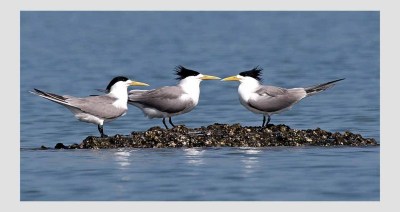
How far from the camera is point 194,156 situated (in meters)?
17.7

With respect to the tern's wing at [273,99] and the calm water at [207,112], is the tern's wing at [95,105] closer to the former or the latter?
the calm water at [207,112]

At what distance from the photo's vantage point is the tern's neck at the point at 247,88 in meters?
19.3

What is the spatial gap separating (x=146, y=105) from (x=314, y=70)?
46.6 ft

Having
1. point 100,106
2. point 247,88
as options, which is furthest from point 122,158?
point 247,88

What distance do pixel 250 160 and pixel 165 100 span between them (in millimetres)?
2381

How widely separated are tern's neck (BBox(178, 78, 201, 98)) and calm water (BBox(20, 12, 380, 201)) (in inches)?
60.4

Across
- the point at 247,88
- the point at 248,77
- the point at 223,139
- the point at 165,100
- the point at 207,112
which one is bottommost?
the point at 223,139

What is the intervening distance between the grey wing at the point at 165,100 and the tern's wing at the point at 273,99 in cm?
104

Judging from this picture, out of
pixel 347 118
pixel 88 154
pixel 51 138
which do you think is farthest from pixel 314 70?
pixel 88 154

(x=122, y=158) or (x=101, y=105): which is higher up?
(x=101, y=105)

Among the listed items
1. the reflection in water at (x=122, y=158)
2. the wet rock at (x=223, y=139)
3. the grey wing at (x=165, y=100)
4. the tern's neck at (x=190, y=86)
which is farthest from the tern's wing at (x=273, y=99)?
the reflection in water at (x=122, y=158)

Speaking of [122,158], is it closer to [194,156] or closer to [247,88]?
[194,156]

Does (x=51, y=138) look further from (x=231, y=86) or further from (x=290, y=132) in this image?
(x=231, y=86)

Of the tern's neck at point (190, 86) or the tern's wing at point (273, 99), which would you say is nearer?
the tern's wing at point (273, 99)
